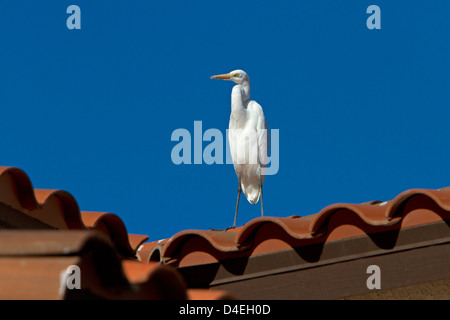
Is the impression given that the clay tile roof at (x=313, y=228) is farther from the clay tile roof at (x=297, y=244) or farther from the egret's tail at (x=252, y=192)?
the egret's tail at (x=252, y=192)

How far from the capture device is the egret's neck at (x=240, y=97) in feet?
24.8

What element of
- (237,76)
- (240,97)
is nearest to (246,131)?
(240,97)

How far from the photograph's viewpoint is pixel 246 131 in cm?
764

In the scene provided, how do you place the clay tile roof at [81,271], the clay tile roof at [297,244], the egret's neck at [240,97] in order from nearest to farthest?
the clay tile roof at [81,271] → the clay tile roof at [297,244] → the egret's neck at [240,97]

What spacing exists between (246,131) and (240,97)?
1.24ft

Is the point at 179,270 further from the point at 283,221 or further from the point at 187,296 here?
the point at 187,296

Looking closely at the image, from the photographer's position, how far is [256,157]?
303 inches

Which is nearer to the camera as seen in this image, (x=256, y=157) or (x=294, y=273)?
(x=294, y=273)

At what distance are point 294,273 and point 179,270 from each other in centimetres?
56

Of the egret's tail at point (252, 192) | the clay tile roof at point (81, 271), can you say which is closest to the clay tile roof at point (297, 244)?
the clay tile roof at point (81, 271)

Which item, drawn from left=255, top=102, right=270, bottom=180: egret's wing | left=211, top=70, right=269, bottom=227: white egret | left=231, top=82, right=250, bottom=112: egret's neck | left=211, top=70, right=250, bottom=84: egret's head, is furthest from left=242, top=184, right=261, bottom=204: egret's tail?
left=211, top=70, right=250, bottom=84: egret's head

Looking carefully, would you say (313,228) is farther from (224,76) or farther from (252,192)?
(252,192)

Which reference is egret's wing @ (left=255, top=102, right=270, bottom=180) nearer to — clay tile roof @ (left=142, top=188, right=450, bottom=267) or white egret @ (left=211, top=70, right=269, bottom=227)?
white egret @ (left=211, top=70, right=269, bottom=227)
